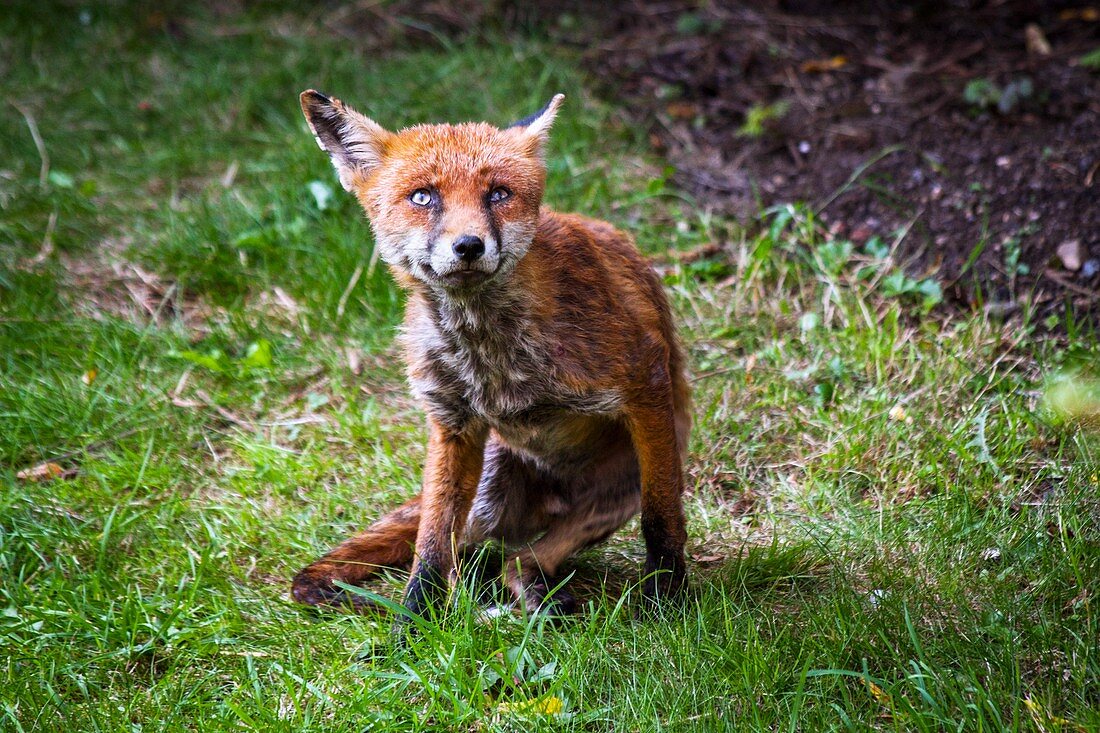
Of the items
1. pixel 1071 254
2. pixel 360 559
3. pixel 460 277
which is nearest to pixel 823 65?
pixel 1071 254

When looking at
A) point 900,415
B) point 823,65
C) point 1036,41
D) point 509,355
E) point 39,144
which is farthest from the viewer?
point 39,144

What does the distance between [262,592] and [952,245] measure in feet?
14.1

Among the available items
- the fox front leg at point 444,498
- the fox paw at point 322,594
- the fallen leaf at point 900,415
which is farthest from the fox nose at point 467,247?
the fallen leaf at point 900,415

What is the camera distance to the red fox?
12.2 ft

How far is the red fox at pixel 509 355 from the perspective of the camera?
3.72 meters

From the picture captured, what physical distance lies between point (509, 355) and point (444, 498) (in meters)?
0.68

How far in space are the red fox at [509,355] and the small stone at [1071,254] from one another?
2.65 m

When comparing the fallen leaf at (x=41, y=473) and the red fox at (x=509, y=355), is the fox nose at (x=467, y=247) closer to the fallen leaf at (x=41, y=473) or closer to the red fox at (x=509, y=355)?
the red fox at (x=509, y=355)

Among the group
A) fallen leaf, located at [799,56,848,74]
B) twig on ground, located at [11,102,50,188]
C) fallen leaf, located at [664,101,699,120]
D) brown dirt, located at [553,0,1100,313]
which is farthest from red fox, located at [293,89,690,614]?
twig on ground, located at [11,102,50,188]

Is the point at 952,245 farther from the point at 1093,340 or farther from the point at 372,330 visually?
the point at 372,330

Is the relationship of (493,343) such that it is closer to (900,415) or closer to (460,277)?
(460,277)

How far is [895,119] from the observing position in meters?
6.91

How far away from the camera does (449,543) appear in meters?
4.16

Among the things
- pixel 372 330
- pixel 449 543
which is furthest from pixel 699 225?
pixel 449 543
